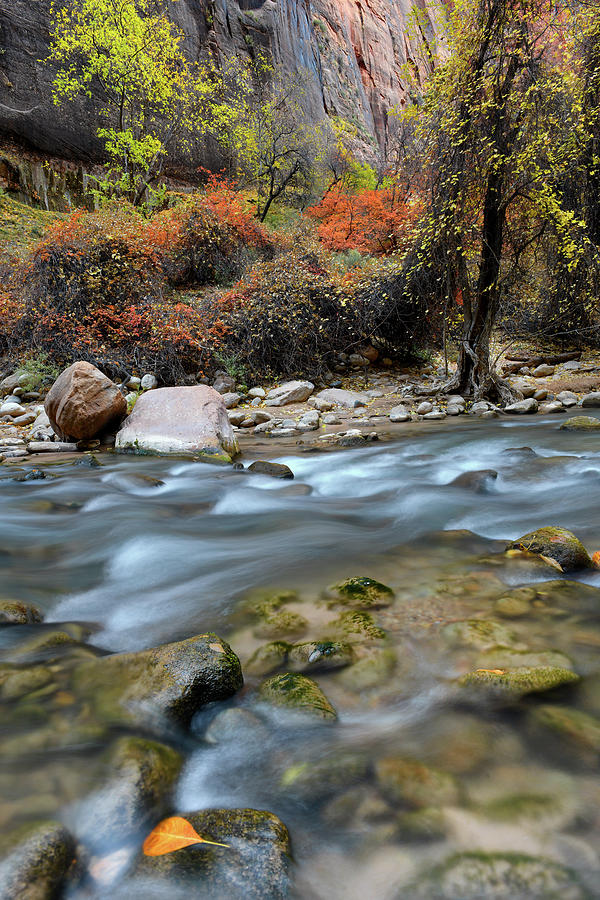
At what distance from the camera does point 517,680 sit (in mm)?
1424

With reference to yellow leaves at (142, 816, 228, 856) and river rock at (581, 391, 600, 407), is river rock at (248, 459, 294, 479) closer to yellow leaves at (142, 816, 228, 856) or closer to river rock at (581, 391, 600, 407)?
yellow leaves at (142, 816, 228, 856)

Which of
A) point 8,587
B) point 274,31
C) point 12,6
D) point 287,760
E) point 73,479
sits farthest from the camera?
point 274,31

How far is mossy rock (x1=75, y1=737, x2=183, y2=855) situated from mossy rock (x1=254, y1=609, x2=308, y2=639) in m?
0.65

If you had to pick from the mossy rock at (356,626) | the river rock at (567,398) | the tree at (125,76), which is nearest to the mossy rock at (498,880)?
the mossy rock at (356,626)

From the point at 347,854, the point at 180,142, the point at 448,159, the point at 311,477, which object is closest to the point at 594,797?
the point at 347,854

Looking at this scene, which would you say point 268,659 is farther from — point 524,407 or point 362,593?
point 524,407

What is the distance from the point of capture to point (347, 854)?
1.01 metres

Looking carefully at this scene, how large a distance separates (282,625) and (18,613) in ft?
3.75

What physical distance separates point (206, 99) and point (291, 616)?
2352 cm

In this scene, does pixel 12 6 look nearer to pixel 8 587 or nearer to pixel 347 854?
pixel 8 587

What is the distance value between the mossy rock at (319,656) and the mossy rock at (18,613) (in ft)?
3.90

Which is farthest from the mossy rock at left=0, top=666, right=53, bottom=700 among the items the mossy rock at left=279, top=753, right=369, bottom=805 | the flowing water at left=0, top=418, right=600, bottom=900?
the mossy rock at left=279, top=753, right=369, bottom=805

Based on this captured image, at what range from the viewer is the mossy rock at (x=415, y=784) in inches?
43.2

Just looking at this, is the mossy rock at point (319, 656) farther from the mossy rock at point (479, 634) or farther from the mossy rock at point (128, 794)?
the mossy rock at point (128, 794)
